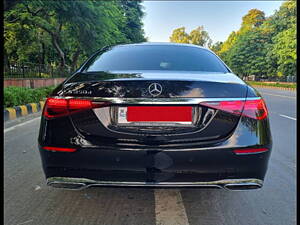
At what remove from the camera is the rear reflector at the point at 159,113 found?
1.76m

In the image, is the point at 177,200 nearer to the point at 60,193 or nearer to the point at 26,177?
the point at 60,193

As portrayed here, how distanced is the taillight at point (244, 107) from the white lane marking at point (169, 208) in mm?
855

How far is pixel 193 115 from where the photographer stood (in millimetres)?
1788

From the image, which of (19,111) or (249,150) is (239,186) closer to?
(249,150)

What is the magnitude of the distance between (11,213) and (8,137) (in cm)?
295

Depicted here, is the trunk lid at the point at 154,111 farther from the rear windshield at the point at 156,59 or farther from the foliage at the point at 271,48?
the foliage at the point at 271,48

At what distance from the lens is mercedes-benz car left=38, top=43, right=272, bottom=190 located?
1775 mm

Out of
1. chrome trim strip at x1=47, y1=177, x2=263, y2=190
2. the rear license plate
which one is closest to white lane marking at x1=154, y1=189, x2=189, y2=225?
chrome trim strip at x1=47, y1=177, x2=263, y2=190

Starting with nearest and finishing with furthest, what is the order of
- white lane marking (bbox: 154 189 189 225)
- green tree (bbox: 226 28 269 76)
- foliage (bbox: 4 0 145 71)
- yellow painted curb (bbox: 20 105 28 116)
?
white lane marking (bbox: 154 189 189 225)
yellow painted curb (bbox: 20 105 28 116)
foliage (bbox: 4 0 145 71)
green tree (bbox: 226 28 269 76)

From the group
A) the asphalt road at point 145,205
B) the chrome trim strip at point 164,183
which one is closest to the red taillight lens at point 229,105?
the chrome trim strip at point 164,183

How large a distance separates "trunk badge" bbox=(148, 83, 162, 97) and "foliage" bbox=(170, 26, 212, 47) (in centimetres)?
10131

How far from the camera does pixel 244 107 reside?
1.84 m

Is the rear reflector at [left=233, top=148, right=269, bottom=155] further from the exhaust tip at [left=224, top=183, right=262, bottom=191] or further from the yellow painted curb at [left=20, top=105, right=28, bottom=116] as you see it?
the yellow painted curb at [left=20, top=105, right=28, bottom=116]

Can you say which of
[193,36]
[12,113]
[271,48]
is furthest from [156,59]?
[193,36]
